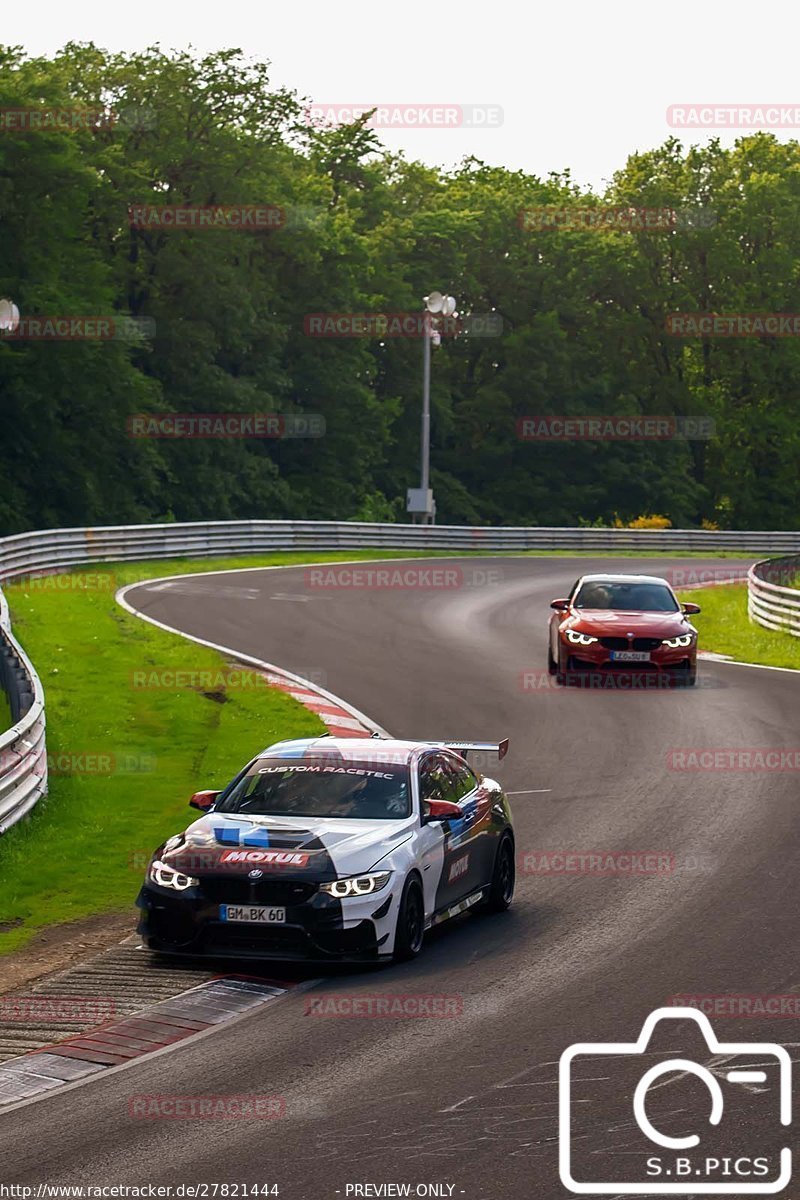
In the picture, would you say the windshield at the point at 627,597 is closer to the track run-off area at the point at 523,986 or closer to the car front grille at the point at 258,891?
the track run-off area at the point at 523,986

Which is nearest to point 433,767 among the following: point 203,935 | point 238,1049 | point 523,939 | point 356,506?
point 523,939

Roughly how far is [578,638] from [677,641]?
58.8 inches

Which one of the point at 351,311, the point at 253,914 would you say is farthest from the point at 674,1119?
the point at 351,311

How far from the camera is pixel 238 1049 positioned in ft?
32.1

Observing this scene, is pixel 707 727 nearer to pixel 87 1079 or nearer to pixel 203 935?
pixel 203 935

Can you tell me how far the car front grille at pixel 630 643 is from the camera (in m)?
26.7

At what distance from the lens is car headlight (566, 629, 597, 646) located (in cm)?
2694

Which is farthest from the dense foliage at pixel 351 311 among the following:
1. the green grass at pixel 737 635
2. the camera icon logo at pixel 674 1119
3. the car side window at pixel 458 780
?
the camera icon logo at pixel 674 1119

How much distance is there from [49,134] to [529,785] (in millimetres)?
42224

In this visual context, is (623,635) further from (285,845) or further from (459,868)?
(285,845)

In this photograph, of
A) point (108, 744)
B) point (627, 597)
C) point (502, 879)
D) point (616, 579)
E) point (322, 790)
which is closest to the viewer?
point (322, 790)

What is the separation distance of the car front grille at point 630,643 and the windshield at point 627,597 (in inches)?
40.6

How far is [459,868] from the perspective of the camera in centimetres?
1312

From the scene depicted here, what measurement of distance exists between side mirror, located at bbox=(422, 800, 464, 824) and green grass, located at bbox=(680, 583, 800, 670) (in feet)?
59.3
